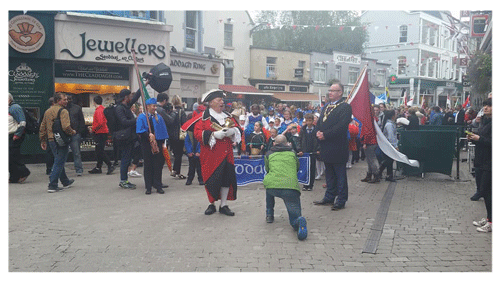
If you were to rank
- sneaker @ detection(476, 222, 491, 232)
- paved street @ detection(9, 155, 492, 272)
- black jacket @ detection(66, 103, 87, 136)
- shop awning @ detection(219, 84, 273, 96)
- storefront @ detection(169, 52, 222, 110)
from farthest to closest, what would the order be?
shop awning @ detection(219, 84, 273, 96) < storefront @ detection(169, 52, 222, 110) < black jacket @ detection(66, 103, 87, 136) < sneaker @ detection(476, 222, 491, 232) < paved street @ detection(9, 155, 492, 272)

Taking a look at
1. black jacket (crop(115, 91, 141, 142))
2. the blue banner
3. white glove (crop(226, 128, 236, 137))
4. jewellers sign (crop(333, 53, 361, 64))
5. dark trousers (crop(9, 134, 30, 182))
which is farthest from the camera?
jewellers sign (crop(333, 53, 361, 64))

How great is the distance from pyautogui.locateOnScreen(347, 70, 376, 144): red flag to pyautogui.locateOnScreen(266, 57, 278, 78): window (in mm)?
25463

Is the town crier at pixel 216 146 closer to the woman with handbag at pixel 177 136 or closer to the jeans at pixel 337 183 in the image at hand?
the jeans at pixel 337 183

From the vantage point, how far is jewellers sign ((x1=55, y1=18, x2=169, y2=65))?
1407cm

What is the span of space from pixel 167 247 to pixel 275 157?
1.86 meters

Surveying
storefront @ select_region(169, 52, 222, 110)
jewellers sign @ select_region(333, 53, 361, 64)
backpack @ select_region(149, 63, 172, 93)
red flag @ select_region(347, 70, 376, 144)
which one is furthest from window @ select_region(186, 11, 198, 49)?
jewellers sign @ select_region(333, 53, 361, 64)

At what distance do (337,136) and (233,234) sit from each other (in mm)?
2435

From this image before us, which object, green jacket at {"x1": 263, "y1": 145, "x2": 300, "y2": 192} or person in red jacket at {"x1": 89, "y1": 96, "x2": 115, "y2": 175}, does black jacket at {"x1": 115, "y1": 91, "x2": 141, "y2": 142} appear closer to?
person in red jacket at {"x1": 89, "y1": 96, "x2": 115, "y2": 175}

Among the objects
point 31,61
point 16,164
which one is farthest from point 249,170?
point 31,61

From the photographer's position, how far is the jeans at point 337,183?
273 inches

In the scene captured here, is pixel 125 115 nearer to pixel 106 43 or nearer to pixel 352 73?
pixel 106 43

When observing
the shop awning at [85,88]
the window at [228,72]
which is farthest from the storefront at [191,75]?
the window at [228,72]

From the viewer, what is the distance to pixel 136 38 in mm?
15602

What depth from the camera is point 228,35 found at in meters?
28.4
